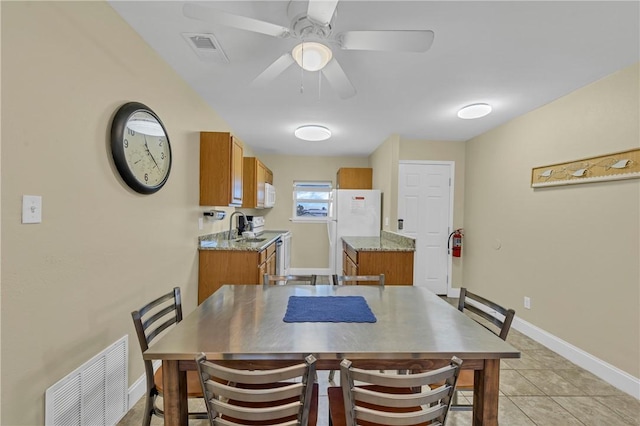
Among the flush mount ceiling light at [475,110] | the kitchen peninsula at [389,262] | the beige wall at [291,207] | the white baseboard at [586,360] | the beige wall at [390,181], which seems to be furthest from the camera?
the beige wall at [291,207]

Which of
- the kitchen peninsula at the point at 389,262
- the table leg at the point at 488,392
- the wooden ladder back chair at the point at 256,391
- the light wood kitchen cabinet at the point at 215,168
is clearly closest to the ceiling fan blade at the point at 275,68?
Answer: the light wood kitchen cabinet at the point at 215,168

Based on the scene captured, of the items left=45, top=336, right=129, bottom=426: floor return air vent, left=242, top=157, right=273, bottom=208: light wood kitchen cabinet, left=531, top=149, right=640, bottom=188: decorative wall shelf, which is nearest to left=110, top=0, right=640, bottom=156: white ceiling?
left=531, top=149, right=640, bottom=188: decorative wall shelf

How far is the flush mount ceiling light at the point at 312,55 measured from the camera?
161 centimetres

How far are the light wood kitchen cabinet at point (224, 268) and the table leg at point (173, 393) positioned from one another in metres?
1.79

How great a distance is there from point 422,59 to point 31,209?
2.44m

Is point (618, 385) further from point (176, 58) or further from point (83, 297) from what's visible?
point (176, 58)

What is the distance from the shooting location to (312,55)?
1.65m

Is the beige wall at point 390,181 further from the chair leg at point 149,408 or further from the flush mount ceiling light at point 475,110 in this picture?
the chair leg at point 149,408

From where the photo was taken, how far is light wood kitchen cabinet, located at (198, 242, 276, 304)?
2.95 m

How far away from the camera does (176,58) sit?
2.15m

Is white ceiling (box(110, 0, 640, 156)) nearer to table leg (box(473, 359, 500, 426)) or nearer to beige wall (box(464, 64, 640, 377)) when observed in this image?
beige wall (box(464, 64, 640, 377))

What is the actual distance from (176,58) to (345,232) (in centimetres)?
315

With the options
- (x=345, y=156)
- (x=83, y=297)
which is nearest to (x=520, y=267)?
(x=345, y=156)

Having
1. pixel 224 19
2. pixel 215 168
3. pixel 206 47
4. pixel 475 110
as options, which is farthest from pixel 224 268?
pixel 475 110
